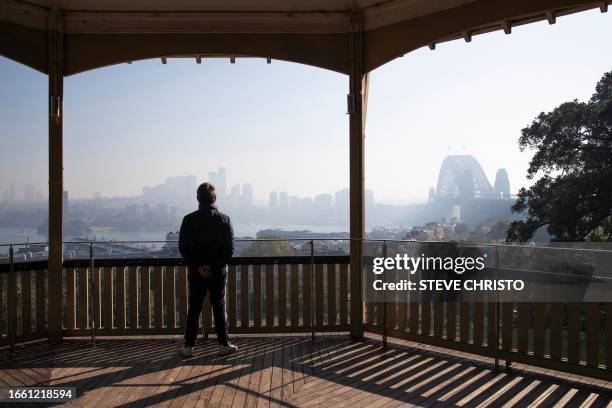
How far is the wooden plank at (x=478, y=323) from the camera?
4.51 meters

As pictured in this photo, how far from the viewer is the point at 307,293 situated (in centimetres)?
559

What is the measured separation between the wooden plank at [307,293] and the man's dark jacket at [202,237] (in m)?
1.25

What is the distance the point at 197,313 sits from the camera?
473 centimetres

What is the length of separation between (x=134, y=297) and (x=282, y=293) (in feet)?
5.31

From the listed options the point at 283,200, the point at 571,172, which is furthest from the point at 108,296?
the point at 571,172

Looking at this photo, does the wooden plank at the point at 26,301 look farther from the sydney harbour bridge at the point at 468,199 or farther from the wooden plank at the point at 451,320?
the sydney harbour bridge at the point at 468,199

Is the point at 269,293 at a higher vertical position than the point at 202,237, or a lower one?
lower

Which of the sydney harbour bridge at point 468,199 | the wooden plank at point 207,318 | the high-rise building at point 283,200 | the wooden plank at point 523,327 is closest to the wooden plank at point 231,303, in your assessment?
the wooden plank at point 207,318

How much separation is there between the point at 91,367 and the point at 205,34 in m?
3.47

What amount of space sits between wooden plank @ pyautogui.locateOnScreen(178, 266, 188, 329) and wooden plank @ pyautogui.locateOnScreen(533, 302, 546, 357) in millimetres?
3468

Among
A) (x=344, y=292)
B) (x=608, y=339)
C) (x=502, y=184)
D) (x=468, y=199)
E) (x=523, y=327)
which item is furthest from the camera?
(x=502, y=184)

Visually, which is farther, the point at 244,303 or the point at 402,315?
the point at 244,303

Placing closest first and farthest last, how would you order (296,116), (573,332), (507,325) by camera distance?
(573,332) < (507,325) < (296,116)

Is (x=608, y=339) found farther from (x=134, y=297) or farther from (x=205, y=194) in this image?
(x=134, y=297)
